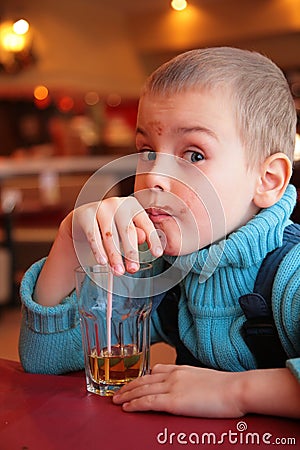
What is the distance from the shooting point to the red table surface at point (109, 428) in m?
0.54

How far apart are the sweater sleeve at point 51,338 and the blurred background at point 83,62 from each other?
328 centimetres

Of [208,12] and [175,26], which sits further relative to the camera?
[175,26]

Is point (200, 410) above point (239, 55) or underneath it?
underneath

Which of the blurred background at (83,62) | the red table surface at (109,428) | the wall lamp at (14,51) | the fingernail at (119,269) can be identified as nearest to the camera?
the red table surface at (109,428)

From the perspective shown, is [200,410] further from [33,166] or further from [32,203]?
[33,166]

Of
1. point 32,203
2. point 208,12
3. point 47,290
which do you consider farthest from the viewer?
point 208,12

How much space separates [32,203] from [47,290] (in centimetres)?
340

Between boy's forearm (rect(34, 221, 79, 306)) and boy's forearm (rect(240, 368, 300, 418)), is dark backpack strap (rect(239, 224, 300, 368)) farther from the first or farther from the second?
boy's forearm (rect(34, 221, 79, 306))

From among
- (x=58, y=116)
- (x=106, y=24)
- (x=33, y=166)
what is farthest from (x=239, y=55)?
(x=58, y=116)

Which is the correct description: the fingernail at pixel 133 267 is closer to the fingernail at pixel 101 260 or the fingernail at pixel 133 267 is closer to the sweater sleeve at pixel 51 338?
the fingernail at pixel 101 260

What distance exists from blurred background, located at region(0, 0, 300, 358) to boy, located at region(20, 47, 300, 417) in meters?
3.36

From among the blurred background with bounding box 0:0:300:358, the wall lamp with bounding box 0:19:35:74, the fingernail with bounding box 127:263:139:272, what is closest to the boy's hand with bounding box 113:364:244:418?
the fingernail with bounding box 127:263:139:272

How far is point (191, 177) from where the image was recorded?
73cm

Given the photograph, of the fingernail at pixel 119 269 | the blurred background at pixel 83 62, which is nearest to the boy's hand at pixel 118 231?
the fingernail at pixel 119 269
